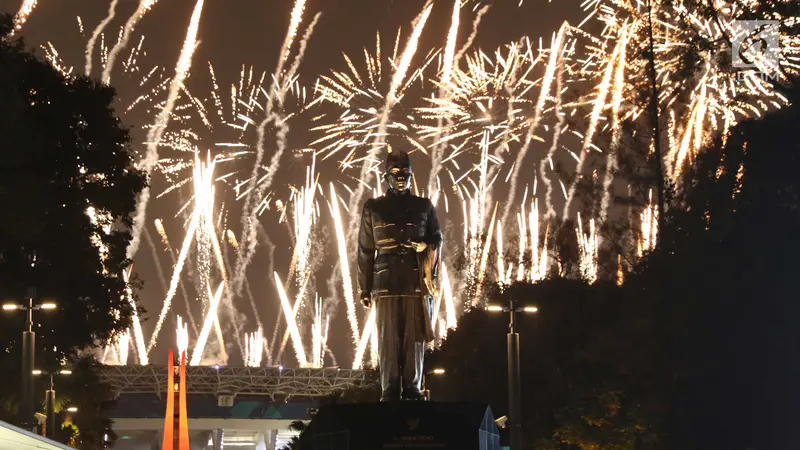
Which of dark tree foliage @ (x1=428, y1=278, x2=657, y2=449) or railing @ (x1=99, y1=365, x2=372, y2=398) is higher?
railing @ (x1=99, y1=365, x2=372, y2=398)

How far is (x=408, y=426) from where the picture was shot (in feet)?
→ 55.7

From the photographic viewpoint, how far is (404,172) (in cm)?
1825

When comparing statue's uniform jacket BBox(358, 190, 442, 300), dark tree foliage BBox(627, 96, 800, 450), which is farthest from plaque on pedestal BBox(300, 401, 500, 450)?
dark tree foliage BBox(627, 96, 800, 450)

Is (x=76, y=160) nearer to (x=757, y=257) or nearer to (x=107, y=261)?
(x=107, y=261)

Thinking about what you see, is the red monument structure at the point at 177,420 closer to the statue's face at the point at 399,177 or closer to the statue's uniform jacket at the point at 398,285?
the statue's uniform jacket at the point at 398,285

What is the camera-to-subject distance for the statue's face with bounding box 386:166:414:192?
1822cm

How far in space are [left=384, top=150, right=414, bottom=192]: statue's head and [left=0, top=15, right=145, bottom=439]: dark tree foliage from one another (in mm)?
21257

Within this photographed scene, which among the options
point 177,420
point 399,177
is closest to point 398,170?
point 399,177

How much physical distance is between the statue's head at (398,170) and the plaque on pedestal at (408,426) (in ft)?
9.51

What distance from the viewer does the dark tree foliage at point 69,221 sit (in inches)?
1551

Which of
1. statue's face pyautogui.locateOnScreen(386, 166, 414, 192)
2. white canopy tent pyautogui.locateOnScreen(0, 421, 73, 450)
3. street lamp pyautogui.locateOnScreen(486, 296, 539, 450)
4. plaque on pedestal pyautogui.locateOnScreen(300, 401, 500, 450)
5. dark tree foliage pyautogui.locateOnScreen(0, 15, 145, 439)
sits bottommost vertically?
white canopy tent pyautogui.locateOnScreen(0, 421, 73, 450)

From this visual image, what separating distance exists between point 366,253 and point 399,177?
1136 millimetres

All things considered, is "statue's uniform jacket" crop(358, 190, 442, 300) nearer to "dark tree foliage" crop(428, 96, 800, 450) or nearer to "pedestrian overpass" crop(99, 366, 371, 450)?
"dark tree foliage" crop(428, 96, 800, 450)

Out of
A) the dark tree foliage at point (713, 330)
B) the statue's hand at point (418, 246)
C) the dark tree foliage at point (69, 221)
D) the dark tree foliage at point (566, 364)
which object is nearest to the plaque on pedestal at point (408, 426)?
the statue's hand at point (418, 246)
